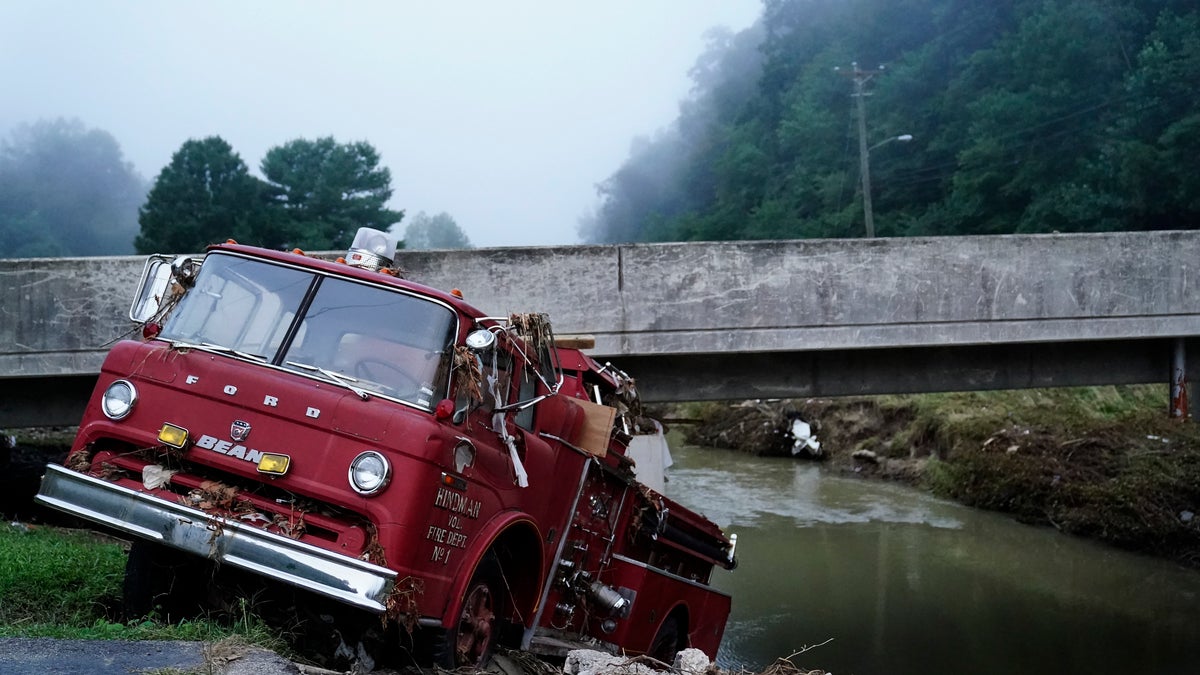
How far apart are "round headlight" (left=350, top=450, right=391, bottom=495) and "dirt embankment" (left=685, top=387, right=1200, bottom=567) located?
11.8 m

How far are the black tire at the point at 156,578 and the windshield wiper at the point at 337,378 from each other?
128 cm

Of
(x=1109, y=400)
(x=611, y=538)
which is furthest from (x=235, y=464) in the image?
(x=1109, y=400)

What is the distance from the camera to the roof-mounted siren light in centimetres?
697

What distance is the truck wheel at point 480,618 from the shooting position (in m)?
6.41

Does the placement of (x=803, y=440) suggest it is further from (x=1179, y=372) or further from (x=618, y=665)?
(x=618, y=665)

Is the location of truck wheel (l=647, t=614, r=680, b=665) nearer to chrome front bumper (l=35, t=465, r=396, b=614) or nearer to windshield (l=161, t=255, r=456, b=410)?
windshield (l=161, t=255, r=456, b=410)

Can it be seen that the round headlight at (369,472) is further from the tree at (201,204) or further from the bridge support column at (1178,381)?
the tree at (201,204)

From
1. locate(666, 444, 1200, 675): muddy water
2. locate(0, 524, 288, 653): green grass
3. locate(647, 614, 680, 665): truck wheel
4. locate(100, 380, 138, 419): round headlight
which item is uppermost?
locate(100, 380, 138, 419): round headlight

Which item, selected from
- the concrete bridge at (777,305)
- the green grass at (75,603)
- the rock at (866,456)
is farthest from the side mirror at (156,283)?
the rock at (866,456)

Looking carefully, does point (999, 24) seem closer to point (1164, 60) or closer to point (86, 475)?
point (1164, 60)

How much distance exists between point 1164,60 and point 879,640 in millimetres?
35484

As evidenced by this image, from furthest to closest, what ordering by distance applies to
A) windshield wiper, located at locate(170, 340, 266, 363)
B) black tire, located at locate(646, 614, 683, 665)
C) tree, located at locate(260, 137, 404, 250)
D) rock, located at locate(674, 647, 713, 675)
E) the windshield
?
1. tree, located at locate(260, 137, 404, 250)
2. black tire, located at locate(646, 614, 683, 665)
3. rock, located at locate(674, 647, 713, 675)
4. windshield wiper, located at locate(170, 340, 266, 363)
5. the windshield

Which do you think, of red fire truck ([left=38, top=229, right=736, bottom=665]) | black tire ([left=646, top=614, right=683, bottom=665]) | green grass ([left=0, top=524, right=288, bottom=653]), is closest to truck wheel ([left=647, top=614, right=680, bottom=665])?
black tire ([left=646, top=614, right=683, bottom=665])

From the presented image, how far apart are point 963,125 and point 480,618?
5906 cm
